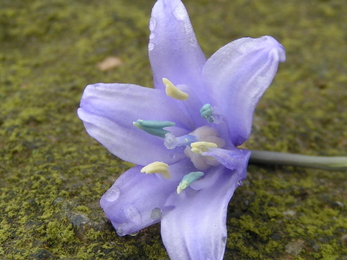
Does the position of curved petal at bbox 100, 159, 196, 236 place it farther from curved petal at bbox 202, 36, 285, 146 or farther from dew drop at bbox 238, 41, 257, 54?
dew drop at bbox 238, 41, 257, 54

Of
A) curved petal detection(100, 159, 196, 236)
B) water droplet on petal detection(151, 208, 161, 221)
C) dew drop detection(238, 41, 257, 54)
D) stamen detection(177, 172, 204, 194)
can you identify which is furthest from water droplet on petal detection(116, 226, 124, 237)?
dew drop detection(238, 41, 257, 54)

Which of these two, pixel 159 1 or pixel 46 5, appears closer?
pixel 159 1

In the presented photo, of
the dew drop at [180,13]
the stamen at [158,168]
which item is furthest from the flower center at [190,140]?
the dew drop at [180,13]

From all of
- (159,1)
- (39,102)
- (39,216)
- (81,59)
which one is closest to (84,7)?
(81,59)

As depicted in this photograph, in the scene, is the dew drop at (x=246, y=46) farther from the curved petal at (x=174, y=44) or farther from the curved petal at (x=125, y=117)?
the curved petal at (x=125, y=117)

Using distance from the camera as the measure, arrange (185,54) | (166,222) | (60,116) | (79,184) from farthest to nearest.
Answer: (60,116) → (79,184) → (185,54) → (166,222)

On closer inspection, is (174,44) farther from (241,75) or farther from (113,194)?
(113,194)

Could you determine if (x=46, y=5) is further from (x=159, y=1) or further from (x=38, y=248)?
(x=38, y=248)
